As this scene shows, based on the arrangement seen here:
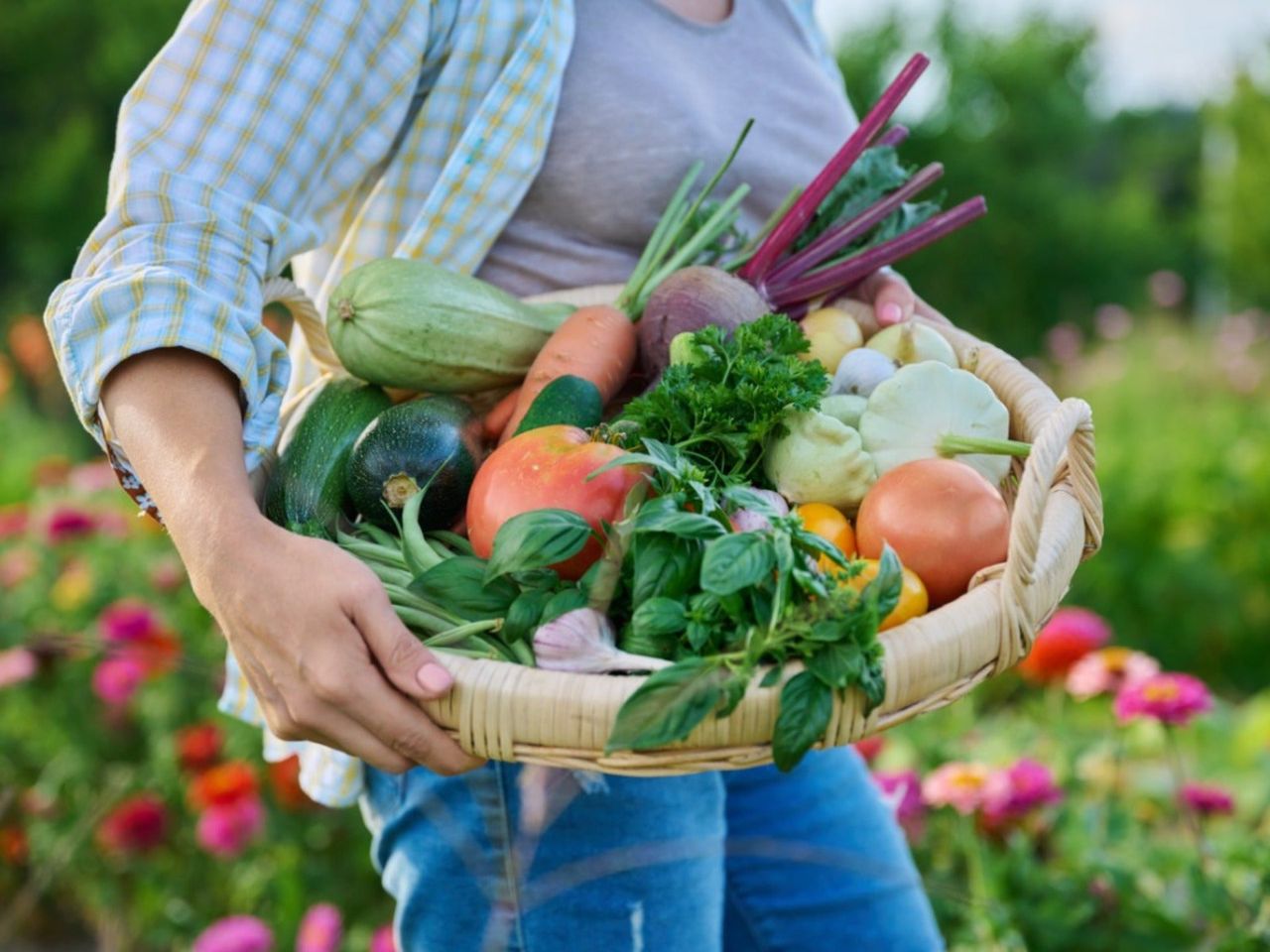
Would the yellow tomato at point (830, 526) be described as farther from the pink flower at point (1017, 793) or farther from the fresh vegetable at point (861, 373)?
the pink flower at point (1017, 793)

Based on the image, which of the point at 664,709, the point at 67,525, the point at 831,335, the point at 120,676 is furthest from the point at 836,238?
the point at 67,525

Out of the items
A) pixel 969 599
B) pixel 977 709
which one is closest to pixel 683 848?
pixel 969 599

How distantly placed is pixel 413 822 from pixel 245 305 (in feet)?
2.10

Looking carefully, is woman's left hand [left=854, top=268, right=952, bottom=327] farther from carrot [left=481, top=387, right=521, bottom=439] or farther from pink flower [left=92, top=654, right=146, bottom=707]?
pink flower [left=92, top=654, right=146, bottom=707]

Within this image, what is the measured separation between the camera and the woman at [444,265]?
3.94ft

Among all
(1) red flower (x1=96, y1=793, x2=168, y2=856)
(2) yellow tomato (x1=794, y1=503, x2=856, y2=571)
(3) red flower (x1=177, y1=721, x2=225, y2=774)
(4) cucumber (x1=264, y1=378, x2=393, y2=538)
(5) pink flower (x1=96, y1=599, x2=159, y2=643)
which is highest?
(2) yellow tomato (x1=794, y1=503, x2=856, y2=571)

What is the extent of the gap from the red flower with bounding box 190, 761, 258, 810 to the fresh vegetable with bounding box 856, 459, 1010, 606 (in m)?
1.71

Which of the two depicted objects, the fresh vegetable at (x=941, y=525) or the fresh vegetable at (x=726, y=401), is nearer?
the fresh vegetable at (x=941, y=525)

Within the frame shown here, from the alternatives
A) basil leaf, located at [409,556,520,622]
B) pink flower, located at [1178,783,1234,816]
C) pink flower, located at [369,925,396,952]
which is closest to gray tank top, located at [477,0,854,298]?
basil leaf, located at [409,556,520,622]

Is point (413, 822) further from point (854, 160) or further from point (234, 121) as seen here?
point (854, 160)

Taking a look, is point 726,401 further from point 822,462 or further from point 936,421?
point 936,421

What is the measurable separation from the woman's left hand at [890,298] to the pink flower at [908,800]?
3.10 feet

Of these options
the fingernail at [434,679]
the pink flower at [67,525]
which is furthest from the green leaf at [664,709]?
the pink flower at [67,525]

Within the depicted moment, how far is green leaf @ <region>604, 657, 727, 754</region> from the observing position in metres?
1.06
